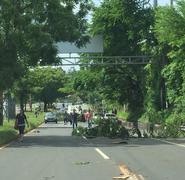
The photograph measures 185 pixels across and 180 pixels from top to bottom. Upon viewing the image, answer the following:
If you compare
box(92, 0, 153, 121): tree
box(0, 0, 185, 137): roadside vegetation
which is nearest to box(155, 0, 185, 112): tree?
box(0, 0, 185, 137): roadside vegetation

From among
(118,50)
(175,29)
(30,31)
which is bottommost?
(30,31)

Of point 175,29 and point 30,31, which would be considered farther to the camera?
point 175,29

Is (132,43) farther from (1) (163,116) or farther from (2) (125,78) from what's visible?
(1) (163,116)

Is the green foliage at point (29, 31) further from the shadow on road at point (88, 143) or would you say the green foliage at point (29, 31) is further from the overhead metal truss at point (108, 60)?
the overhead metal truss at point (108, 60)

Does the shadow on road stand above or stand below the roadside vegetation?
below

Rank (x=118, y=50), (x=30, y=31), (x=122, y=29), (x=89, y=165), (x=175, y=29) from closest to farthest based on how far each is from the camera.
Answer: (x=89, y=165)
(x=30, y=31)
(x=175, y=29)
(x=122, y=29)
(x=118, y=50)

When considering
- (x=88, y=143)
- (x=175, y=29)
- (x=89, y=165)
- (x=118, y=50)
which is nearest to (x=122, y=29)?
(x=118, y=50)

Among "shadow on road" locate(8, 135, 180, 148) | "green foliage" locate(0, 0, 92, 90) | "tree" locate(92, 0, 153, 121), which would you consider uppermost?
"tree" locate(92, 0, 153, 121)

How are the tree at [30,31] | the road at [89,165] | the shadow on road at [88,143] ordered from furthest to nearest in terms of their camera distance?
the tree at [30,31], the shadow on road at [88,143], the road at [89,165]

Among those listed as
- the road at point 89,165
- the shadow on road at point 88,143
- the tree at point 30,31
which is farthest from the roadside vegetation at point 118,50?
the road at point 89,165

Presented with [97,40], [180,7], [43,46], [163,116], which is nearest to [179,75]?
[163,116]

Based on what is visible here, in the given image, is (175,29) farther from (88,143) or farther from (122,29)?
(122,29)

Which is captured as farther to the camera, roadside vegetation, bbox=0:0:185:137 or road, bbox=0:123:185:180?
roadside vegetation, bbox=0:0:185:137

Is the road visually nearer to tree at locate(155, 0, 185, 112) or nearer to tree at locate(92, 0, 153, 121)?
tree at locate(155, 0, 185, 112)
